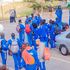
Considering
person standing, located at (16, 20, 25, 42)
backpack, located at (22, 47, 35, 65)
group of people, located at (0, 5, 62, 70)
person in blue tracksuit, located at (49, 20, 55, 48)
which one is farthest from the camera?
person standing, located at (16, 20, 25, 42)

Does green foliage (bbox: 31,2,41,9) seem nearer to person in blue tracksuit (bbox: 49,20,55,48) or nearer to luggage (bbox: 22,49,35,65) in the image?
person in blue tracksuit (bbox: 49,20,55,48)

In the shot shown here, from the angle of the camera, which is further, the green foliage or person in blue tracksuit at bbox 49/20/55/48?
the green foliage

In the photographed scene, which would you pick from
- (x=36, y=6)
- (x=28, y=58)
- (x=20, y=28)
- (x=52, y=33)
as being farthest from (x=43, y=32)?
(x=36, y=6)

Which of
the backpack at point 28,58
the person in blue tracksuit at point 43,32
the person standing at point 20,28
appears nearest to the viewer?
the backpack at point 28,58

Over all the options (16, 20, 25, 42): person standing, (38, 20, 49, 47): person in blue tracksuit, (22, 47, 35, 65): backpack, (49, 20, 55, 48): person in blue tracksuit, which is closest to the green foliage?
(16, 20, 25, 42): person standing

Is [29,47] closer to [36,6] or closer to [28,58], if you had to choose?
[28,58]

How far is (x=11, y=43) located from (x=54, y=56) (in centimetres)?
445

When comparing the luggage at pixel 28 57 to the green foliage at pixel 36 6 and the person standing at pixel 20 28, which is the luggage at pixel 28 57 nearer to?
the person standing at pixel 20 28

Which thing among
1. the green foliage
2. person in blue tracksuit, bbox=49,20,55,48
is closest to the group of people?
person in blue tracksuit, bbox=49,20,55,48

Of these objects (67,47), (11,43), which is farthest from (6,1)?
(11,43)

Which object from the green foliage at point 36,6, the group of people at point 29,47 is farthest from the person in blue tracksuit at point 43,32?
the green foliage at point 36,6

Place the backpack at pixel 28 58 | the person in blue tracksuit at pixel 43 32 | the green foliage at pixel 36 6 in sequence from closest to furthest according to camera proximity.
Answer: the backpack at pixel 28 58 → the person in blue tracksuit at pixel 43 32 → the green foliage at pixel 36 6

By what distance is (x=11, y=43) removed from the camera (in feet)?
38.9

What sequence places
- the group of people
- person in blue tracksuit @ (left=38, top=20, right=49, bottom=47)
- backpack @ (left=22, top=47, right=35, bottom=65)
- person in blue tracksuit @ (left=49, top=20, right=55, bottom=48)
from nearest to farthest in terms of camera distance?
1. backpack @ (left=22, top=47, right=35, bottom=65)
2. the group of people
3. person in blue tracksuit @ (left=38, top=20, right=49, bottom=47)
4. person in blue tracksuit @ (left=49, top=20, right=55, bottom=48)
